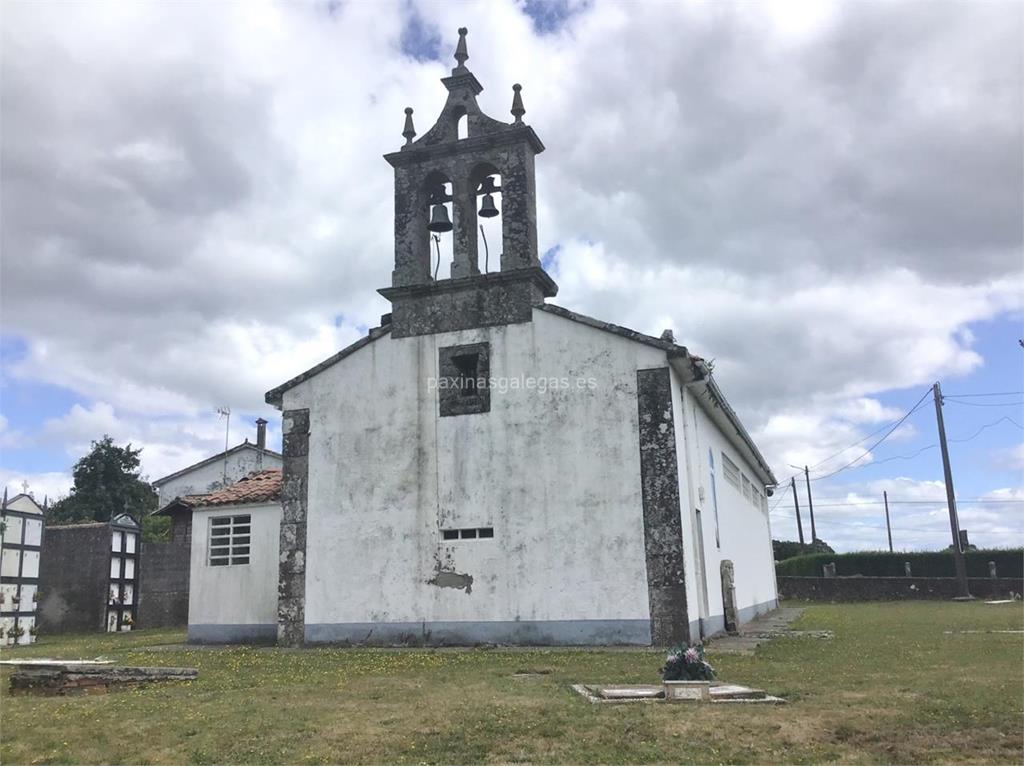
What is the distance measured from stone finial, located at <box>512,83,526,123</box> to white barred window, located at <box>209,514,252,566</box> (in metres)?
9.72

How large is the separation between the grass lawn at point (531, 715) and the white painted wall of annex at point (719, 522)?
11.2 ft

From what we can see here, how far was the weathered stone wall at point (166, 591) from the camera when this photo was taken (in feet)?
78.6

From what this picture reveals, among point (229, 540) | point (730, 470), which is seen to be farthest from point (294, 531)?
point (730, 470)

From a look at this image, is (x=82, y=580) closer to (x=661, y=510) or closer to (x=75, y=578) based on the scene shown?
(x=75, y=578)

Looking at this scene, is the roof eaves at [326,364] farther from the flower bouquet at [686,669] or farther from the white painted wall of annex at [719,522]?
the flower bouquet at [686,669]

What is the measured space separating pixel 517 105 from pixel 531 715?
11.9 meters

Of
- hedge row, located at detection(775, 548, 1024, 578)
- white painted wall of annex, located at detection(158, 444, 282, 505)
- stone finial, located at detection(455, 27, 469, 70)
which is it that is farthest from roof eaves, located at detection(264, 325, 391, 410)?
hedge row, located at detection(775, 548, 1024, 578)

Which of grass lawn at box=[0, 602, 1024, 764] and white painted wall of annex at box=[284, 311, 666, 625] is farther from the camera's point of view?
white painted wall of annex at box=[284, 311, 666, 625]

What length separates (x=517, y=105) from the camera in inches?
626

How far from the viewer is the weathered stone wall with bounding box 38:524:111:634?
22.9 meters

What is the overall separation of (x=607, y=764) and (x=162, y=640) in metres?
15.8

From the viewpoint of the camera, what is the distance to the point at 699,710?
24.4 feet

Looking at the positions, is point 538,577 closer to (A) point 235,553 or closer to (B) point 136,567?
(A) point 235,553

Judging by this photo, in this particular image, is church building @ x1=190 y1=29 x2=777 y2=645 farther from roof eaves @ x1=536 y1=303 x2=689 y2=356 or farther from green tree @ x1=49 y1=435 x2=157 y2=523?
green tree @ x1=49 y1=435 x2=157 y2=523
